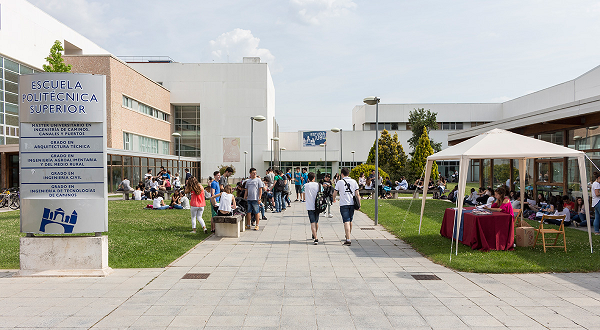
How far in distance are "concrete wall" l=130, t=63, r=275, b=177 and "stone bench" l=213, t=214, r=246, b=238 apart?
1667 inches

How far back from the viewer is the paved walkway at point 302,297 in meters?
4.59

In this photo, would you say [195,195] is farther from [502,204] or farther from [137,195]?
[137,195]

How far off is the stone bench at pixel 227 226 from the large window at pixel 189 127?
4471cm

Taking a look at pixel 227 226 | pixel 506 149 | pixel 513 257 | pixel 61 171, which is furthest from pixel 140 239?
pixel 506 149

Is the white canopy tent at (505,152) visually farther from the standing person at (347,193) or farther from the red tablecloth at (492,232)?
the standing person at (347,193)

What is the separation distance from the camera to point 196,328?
4387 mm

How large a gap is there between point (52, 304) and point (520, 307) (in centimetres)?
595

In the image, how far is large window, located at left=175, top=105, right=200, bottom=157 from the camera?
5353 centimetres

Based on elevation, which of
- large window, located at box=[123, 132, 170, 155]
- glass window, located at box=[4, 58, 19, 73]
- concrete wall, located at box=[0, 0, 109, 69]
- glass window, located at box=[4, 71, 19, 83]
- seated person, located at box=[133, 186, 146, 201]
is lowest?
seated person, located at box=[133, 186, 146, 201]

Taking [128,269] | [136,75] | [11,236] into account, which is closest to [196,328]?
[128,269]

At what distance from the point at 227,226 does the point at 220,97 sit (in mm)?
44113

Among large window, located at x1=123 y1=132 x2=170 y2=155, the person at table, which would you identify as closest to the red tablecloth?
the person at table

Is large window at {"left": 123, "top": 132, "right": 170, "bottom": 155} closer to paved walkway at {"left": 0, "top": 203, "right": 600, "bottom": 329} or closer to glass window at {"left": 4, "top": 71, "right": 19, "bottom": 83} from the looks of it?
glass window at {"left": 4, "top": 71, "right": 19, "bottom": 83}

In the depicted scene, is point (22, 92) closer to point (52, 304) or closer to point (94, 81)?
point (94, 81)
